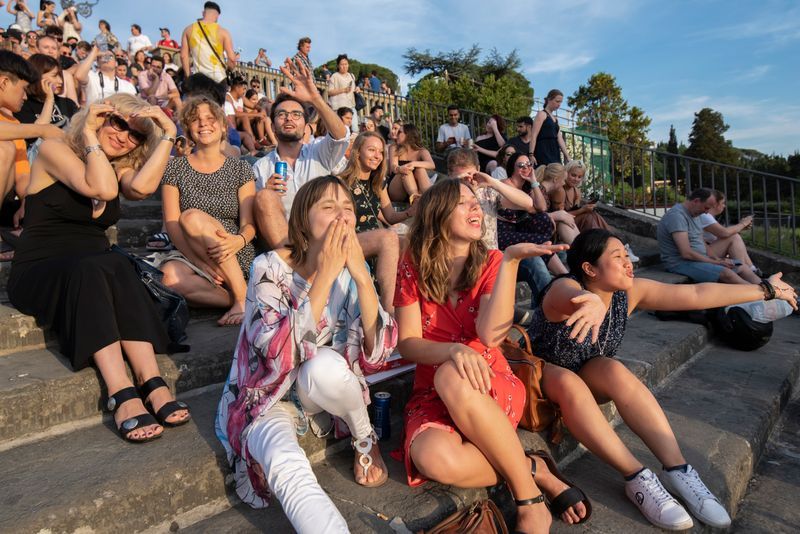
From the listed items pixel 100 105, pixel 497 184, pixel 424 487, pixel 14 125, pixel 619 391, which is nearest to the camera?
pixel 424 487

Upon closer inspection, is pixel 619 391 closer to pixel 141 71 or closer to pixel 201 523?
pixel 201 523

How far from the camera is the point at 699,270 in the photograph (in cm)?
607

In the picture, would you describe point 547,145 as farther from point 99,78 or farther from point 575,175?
point 99,78

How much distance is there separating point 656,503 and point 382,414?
1215 millimetres

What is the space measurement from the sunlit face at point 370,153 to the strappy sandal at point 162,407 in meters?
2.43

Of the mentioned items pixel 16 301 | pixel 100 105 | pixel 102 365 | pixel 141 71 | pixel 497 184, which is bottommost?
pixel 102 365

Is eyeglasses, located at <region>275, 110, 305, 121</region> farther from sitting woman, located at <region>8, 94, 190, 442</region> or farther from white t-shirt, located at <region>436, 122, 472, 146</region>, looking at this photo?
white t-shirt, located at <region>436, 122, 472, 146</region>

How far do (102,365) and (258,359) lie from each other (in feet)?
2.44

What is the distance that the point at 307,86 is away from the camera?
411 centimetres

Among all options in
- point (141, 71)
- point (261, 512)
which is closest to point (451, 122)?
point (141, 71)

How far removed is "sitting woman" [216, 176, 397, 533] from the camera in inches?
78.5

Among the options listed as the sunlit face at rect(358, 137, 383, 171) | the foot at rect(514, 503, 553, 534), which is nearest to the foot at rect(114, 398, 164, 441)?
the foot at rect(514, 503, 553, 534)

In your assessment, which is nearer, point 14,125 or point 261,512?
point 261,512

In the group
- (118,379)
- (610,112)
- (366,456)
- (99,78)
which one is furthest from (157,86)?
(610,112)
